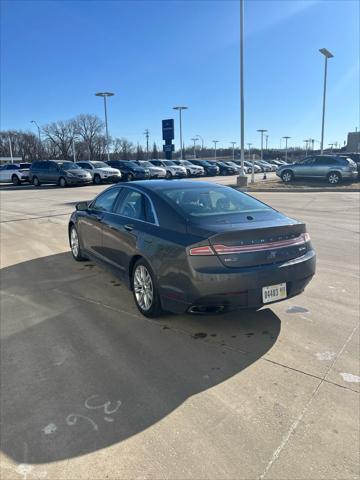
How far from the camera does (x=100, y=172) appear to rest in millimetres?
28406

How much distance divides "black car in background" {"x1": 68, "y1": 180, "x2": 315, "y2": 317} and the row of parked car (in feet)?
75.6

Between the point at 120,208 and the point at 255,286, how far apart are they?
2375 mm

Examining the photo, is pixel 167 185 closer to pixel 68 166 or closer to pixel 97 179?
pixel 68 166

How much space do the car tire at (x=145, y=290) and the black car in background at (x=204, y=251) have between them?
0.4 inches

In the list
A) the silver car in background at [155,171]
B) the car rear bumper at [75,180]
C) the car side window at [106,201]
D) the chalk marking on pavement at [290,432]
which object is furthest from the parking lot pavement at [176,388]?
the silver car in background at [155,171]

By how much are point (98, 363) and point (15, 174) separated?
31680mm

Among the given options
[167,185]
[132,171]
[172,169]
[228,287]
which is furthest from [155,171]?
[228,287]

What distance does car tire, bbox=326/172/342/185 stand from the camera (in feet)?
73.1

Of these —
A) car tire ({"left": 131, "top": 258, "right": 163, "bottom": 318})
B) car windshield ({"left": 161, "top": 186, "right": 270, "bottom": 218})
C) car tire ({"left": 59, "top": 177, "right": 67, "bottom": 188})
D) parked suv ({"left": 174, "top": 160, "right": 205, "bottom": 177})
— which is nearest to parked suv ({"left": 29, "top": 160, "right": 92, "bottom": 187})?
car tire ({"left": 59, "top": 177, "right": 67, "bottom": 188})

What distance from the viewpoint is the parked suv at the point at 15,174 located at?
31562 millimetres

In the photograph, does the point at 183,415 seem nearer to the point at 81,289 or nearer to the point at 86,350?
the point at 86,350

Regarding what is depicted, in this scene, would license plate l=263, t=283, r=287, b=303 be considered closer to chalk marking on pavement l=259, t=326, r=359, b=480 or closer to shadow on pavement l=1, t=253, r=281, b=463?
shadow on pavement l=1, t=253, r=281, b=463

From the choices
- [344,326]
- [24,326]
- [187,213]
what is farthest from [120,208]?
[344,326]

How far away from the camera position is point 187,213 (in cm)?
406
